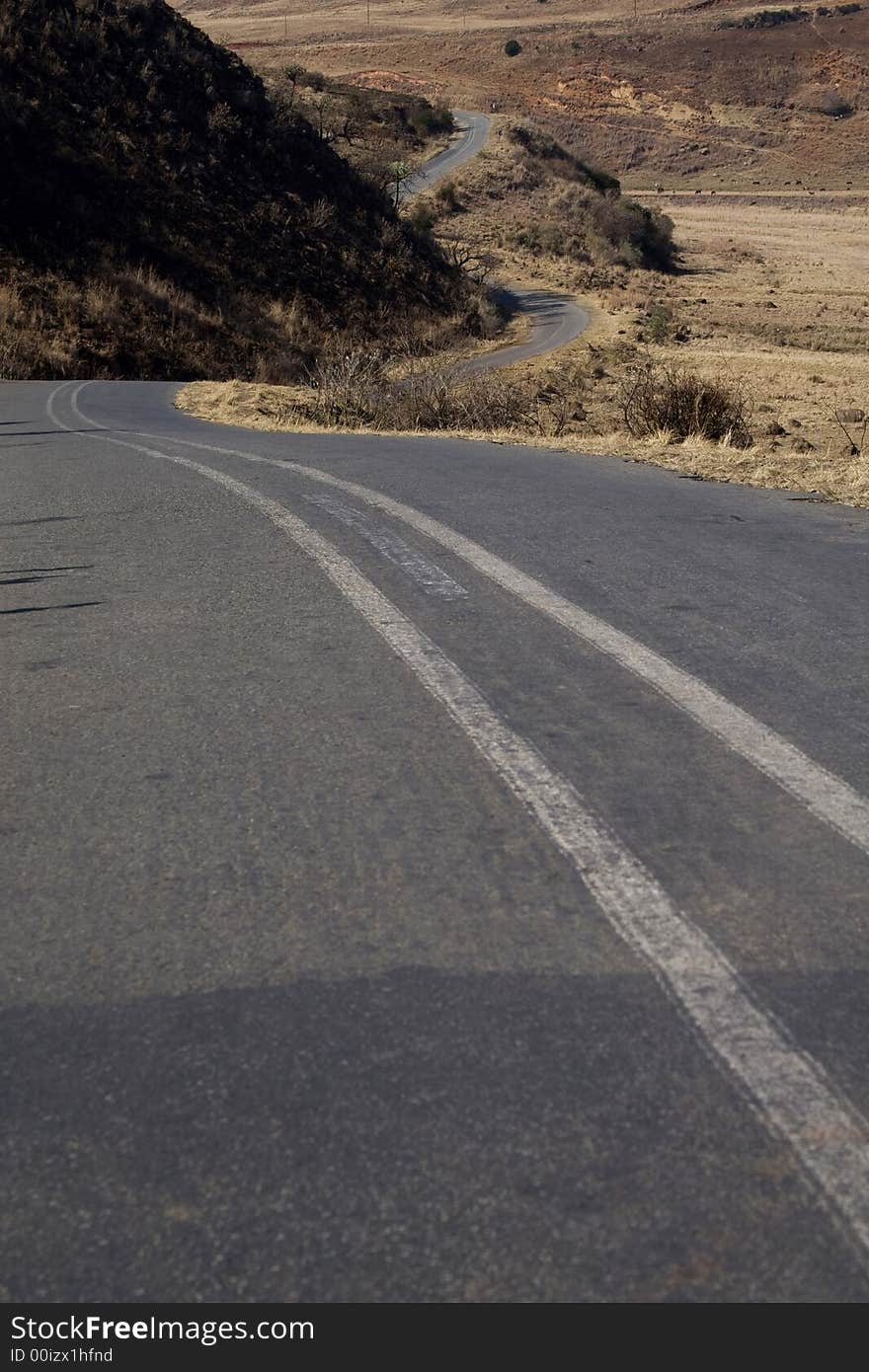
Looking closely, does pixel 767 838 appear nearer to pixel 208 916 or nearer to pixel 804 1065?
pixel 804 1065

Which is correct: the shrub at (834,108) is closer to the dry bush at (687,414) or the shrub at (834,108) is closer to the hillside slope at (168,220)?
the hillside slope at (168,220)

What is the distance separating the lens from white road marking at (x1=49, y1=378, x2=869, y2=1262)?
2.38m

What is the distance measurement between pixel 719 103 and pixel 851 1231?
134958 mm

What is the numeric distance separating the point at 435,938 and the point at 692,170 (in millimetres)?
120587

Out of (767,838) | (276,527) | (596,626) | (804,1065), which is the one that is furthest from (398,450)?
(804,1065)

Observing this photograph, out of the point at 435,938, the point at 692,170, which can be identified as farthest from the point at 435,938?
the point at 692,170

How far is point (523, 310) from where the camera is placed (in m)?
53.3

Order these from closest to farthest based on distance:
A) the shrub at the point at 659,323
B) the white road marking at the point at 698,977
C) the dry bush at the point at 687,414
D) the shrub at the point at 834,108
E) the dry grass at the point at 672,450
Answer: the white road marking at the point at 698,977 < the dry grass at the point at 672,450 < the dry bush at the point at 687,414 < the shrub at the point at 659,323 < the shrub at the point at 834,108

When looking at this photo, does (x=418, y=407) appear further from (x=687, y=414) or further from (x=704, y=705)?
(x=704, y=705)

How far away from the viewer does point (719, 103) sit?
123 m

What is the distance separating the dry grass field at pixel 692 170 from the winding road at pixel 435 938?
16.9 feet

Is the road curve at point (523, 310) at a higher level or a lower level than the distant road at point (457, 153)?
lower

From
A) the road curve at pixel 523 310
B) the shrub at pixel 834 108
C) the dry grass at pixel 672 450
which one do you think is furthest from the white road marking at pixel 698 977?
the shrub at pixel 834 108

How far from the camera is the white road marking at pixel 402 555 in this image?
22.2ft
